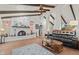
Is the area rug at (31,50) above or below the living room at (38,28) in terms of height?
below

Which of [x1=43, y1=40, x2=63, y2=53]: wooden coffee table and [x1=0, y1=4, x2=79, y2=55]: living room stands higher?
[x1=0, y1=4, x2=79, y2=55]: living room

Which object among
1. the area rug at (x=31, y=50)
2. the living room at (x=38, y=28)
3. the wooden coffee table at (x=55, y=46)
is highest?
the living room at (x=38, y=28)

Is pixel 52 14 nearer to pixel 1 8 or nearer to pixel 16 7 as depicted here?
pixel 16 7

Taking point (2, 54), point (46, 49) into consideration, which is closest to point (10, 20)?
point (2, 54)

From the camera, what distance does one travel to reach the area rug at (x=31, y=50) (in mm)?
1887

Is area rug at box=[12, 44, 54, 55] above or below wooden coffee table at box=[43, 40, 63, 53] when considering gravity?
below

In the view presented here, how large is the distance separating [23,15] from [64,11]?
1.60 feet

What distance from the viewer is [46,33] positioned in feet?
6.19

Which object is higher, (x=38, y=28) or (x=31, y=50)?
(x=38, y=28)

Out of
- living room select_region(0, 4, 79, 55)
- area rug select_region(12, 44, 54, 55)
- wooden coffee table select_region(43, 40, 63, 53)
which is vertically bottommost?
area rug select_region(12, 44, 54, 55)

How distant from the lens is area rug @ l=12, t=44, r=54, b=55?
6.19 feet

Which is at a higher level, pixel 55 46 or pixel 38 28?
pixel 38 28

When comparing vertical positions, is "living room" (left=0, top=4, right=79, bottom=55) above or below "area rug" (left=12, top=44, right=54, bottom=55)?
above

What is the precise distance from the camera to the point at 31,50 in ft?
6.22
